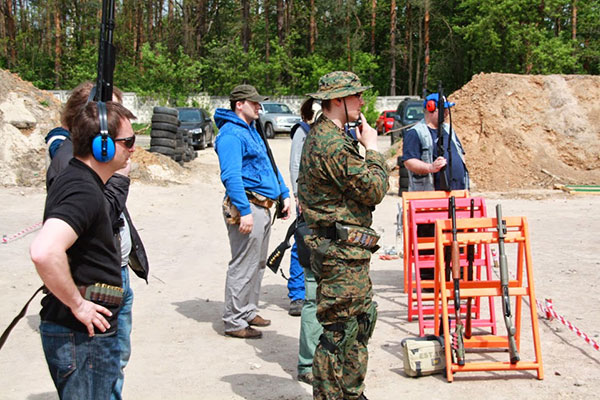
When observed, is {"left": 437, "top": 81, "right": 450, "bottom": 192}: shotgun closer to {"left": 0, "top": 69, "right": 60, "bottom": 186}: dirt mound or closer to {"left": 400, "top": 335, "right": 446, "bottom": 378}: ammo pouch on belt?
{"left": 400, "top": 335, "right": 446, "bottom": 378}: ammo pouch on belt

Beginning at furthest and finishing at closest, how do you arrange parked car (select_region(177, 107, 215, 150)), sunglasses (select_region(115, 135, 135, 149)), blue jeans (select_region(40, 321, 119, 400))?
parked car (select_region(177, 107, 215, 150)) → sunglasses (select_region(115, 135, 135, 149)) → blue jeans (select_region(40, 321, 119, 400))

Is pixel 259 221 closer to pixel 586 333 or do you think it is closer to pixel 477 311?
pixel 477 311

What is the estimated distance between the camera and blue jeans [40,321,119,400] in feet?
9.32

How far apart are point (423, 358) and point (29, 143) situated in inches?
568

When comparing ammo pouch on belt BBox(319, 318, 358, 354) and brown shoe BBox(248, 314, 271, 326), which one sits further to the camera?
brown shoe BBox(248, 314, 271, 326)

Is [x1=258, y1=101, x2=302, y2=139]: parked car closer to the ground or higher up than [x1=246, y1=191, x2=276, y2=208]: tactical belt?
higher up

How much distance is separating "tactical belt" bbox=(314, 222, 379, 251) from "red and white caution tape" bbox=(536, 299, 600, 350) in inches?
105

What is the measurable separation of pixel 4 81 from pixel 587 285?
15.5 metres

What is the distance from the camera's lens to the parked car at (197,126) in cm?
2625

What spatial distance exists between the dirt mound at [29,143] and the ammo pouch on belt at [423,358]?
43.0 ft

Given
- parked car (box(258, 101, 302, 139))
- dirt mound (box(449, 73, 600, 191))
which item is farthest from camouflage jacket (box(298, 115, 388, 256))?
parked car (box(258, 101, 302, 139))

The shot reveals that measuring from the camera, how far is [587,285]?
7.97 metres

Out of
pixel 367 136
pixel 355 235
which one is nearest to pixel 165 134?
pixel 367 136

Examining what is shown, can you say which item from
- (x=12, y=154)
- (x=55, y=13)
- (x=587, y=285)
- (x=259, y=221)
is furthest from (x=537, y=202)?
(x=55, y=13)
